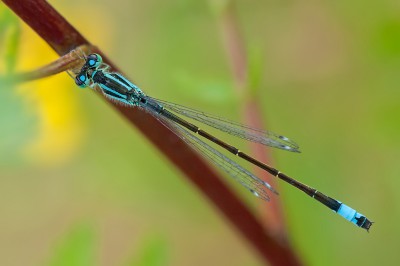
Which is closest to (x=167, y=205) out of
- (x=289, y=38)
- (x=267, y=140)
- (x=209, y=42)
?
(x=209, y=42)

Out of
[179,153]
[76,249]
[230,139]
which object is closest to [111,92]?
[179,153]

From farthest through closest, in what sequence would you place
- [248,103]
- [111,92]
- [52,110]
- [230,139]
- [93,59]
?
[230,139], [52,110], [248,103], [111,92], [93,59]

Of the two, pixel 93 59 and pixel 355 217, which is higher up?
pixel 355 217

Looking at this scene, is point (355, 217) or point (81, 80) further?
point (355, 217)

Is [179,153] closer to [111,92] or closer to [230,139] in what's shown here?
[111,92]

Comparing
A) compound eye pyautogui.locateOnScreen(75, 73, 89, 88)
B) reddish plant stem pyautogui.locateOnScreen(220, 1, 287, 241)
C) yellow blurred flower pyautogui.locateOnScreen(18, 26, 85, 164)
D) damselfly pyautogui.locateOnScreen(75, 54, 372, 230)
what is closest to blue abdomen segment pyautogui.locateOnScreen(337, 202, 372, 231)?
damselfly pyautogui.locateOnScreen(75, 54, 372, 230)

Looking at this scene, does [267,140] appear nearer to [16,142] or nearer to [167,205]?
[16,142]

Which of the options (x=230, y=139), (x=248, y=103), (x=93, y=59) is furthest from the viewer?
(x=230, y=139)
